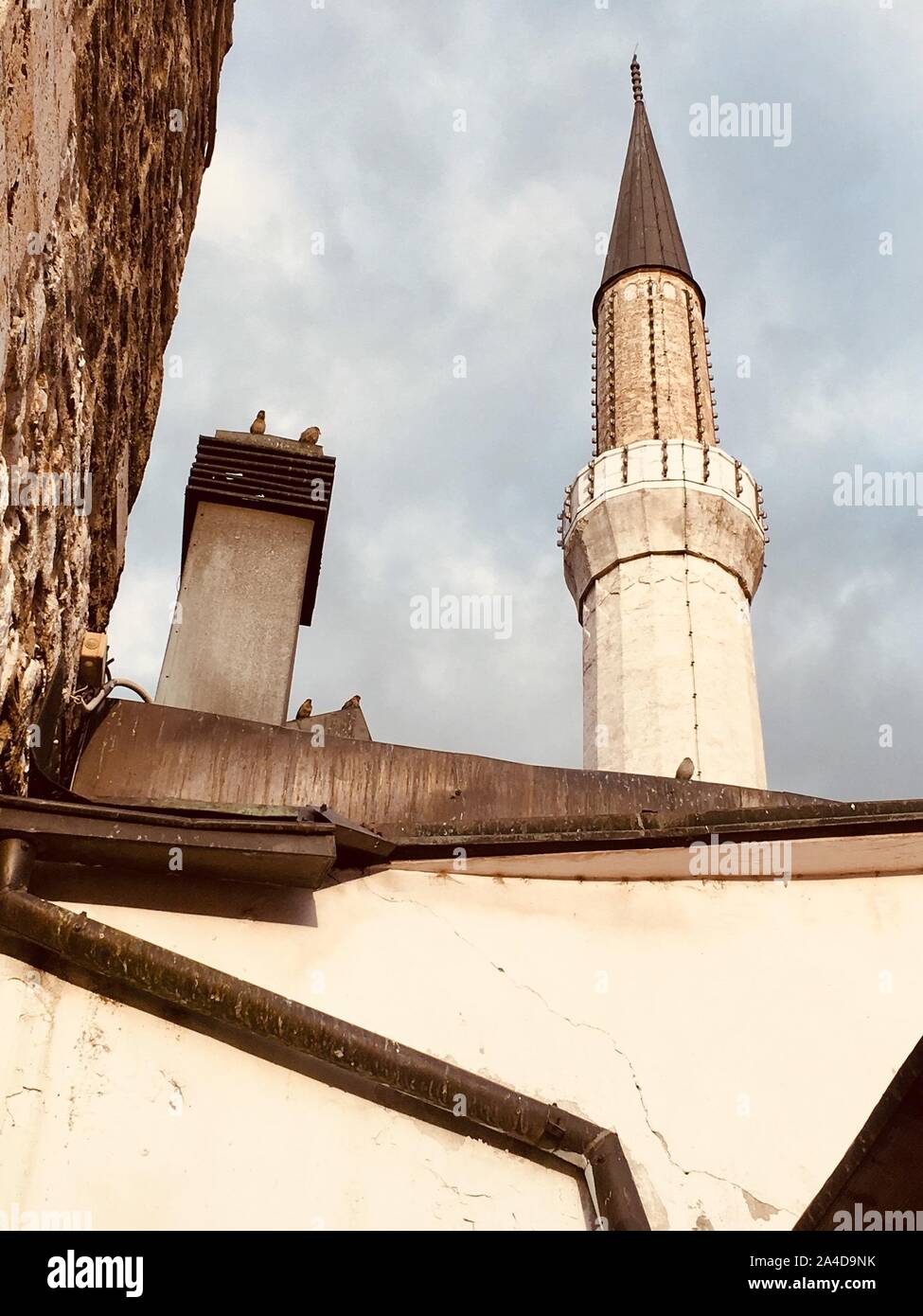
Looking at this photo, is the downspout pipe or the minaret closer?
the downspout pipe

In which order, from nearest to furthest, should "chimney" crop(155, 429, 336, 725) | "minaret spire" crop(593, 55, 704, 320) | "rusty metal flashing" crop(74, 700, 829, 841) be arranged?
"rusty metal flashing" crop(74, 700, 829, 841) < "chimney" crop(155, 429, 336, 725) < "minaret spire" crop(593, 55, 704, 320)

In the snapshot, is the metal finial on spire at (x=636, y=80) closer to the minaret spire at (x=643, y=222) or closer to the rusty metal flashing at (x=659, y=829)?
the minaret spire at (x=643, y=222)

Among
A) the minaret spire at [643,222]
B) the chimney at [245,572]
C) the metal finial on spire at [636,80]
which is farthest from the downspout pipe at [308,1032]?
the metal finial on spire at [636,80]

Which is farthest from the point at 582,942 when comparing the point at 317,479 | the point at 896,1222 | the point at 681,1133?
the point at 317,479

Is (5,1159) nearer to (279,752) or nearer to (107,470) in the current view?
(279,752)

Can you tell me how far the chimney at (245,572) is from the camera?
6293 mm

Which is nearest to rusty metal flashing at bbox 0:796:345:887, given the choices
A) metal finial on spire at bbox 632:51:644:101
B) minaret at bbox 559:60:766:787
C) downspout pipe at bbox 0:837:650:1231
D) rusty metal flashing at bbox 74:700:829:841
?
downspout pipe at bbox 0:837:650:1231

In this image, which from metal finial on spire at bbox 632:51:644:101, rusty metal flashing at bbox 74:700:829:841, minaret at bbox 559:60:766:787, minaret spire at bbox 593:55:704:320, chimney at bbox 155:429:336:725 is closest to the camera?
rusty metal flashing at bbox 74:700:829:841

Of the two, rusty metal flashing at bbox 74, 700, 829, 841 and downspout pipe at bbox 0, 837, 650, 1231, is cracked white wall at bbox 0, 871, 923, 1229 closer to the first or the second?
downspout pipe at bbox 0, 837, 650, 1231

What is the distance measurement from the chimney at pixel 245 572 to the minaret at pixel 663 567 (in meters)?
12.9

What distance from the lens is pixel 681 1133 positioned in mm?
4062

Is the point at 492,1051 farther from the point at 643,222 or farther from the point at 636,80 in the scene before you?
the point at 636,80

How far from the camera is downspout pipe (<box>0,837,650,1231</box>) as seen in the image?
3.66 metres

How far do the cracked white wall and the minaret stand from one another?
14.7 metres
